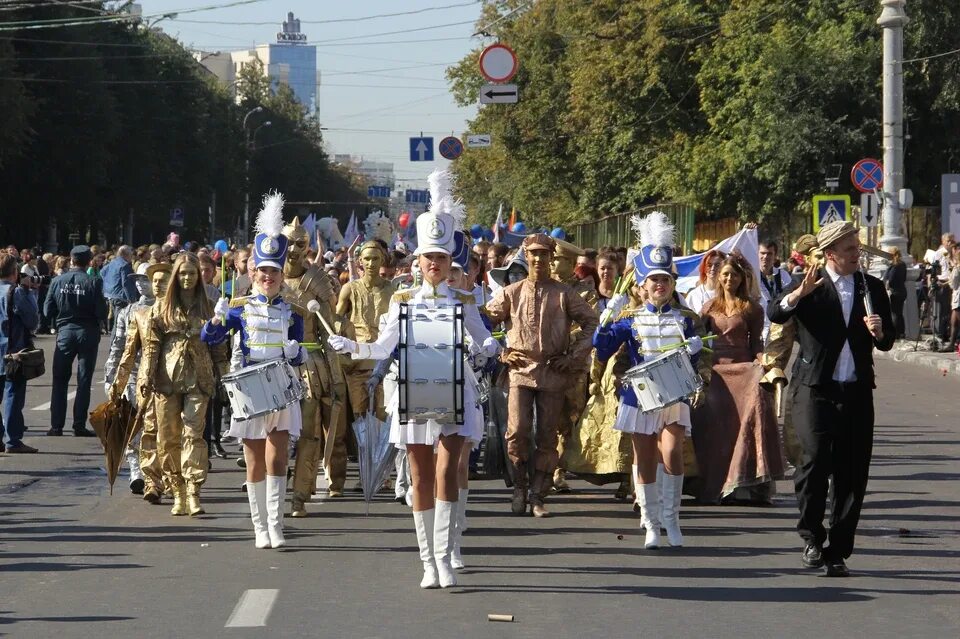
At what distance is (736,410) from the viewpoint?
40.0ft

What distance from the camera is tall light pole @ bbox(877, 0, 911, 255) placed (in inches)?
1206

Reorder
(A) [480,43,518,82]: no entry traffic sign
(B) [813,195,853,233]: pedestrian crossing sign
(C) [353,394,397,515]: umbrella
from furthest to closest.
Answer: (B) [813,195,853,233]: pedestrian crossing sign
(A) [480,43,518,82]: no entry traffic sign
(C) [353,394,397,515]: umbrella

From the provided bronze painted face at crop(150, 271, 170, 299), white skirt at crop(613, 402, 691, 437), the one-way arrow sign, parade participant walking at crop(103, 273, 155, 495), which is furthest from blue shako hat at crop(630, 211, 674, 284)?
the one-way arrow sign

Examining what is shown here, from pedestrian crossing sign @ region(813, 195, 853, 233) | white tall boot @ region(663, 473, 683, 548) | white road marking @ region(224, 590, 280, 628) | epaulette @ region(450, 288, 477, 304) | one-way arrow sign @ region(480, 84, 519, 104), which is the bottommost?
white road marking @ region(224, 590, 280, 628)

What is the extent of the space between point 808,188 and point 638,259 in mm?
32209

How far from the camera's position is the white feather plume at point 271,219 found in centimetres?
1074

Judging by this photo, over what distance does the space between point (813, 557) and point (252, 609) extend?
123 inches

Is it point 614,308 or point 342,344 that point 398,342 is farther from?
point 614,308

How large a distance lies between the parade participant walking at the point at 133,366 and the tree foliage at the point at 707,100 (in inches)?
1048

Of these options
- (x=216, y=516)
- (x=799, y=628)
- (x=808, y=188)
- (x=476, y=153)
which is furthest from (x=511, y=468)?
(x=476, y=153)

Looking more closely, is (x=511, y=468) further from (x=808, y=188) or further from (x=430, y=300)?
(x=808, y=188)

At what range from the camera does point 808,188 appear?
4175 cm

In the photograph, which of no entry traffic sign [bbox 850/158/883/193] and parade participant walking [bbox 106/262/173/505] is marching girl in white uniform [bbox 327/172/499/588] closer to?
parade participant walking [bbox 106/262/173/505]

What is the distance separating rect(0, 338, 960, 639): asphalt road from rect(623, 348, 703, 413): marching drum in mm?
892
